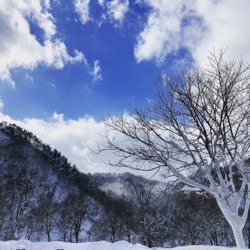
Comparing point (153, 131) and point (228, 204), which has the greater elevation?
point (153, 131)

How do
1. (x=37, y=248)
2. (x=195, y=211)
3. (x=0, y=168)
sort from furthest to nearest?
(x=0, y=168)
(x=195, y=211)
(x=37, y=248)

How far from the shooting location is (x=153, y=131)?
39.2ft

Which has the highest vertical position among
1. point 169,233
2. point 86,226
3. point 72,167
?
point 72,167

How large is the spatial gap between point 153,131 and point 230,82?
311 centimetres

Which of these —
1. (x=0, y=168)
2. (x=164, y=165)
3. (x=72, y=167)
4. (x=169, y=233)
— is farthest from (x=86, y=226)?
(x=164, y=165)

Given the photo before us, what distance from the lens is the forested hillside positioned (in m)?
41.6

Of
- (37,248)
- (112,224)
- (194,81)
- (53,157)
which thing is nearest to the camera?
(194,81)

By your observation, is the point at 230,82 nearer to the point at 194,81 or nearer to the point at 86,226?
the point at 194,81

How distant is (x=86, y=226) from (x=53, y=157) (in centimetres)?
5609

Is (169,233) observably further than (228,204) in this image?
Yes

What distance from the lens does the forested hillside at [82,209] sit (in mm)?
41562

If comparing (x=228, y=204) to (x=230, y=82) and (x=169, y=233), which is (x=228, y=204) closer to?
(x=230, y=82)

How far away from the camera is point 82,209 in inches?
2517

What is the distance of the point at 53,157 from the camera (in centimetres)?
13962
